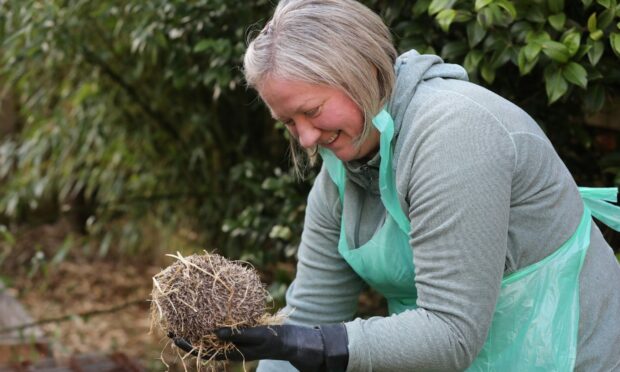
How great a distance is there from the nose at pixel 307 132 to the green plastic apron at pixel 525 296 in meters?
0.11

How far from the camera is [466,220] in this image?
4.66 ft

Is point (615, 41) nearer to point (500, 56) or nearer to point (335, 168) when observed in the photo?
point (500, 56)

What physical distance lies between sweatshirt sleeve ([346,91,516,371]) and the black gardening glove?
1.1 inches

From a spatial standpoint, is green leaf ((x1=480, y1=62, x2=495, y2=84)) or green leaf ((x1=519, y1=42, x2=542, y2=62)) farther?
green leaf ((x1=480, y1=62, x2=495, y2=84))

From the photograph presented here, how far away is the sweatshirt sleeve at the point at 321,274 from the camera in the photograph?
1.84 meters

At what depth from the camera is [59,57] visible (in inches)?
144

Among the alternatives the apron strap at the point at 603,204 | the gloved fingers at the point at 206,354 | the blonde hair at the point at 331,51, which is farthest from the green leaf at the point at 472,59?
the gloved fingers at the point at 206,354

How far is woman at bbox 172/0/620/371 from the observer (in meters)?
1.44

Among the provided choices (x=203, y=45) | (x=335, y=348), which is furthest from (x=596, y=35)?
(x=203, y=45)

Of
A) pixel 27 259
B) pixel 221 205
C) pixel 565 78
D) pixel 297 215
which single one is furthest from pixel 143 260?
pixel 565 78

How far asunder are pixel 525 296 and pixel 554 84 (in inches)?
23.6

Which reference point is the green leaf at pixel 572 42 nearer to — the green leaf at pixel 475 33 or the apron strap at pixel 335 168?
the green leaf at pixel 475 33

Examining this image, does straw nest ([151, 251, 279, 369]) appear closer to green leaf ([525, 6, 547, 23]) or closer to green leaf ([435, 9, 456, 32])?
green leaf ([435, 9, 456, 32])

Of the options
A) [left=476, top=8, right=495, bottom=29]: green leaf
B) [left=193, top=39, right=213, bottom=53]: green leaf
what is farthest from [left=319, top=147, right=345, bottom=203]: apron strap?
[left=193, top=39, right=213, bottom=53]: green leaf
